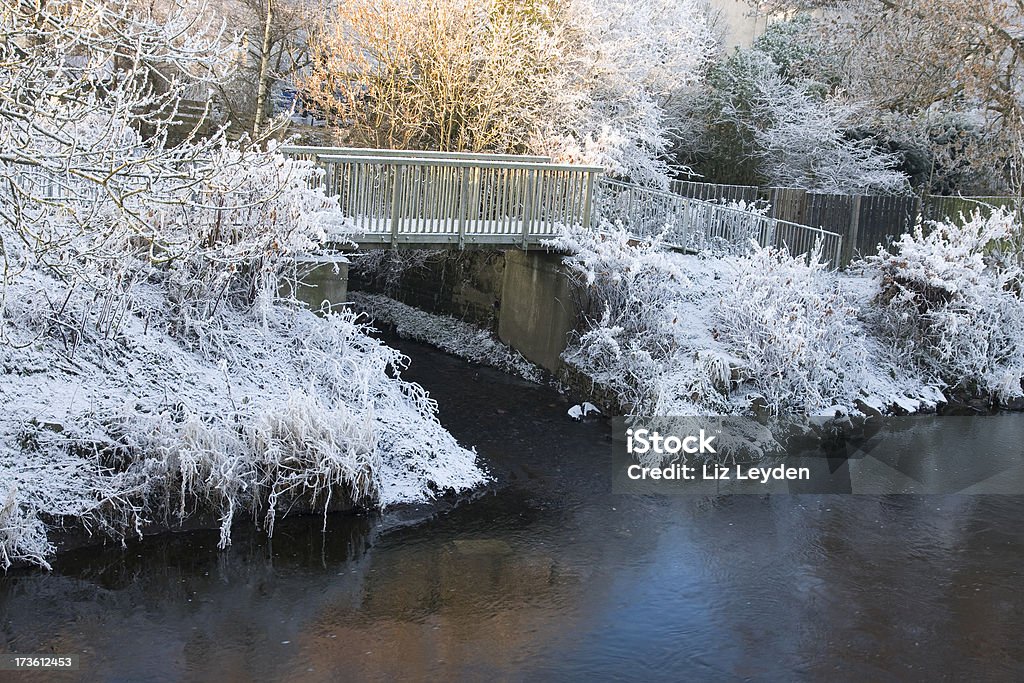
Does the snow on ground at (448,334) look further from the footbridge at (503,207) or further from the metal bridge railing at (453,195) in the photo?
the metal bridge railing at (453,195)

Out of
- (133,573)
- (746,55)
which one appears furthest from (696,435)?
(746,55)

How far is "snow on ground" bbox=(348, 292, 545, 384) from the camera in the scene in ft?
57.3

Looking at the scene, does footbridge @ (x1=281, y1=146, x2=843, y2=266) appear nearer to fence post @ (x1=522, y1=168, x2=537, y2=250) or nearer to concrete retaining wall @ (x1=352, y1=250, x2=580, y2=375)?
fence post @ (x1=522, y1=168, x2=537, y2=250)

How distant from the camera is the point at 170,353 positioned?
12.1 metres

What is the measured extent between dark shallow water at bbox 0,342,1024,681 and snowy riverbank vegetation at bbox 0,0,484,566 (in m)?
0.51

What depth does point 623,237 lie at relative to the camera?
50.8ft

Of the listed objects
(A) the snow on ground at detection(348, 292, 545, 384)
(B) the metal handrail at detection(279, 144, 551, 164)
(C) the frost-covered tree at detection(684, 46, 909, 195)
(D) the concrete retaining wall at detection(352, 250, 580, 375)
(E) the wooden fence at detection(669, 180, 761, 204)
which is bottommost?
(A) the snow on ground at detection(348, 292, 545, 384)

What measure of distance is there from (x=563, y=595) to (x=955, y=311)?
974cm

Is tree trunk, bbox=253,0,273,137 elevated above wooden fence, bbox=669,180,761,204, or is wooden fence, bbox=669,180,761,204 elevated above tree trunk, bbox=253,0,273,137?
tree trunk, bbox=253,0,273,137

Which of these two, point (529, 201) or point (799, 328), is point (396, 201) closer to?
point (529, 201)

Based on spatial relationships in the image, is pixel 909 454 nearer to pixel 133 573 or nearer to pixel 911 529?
pixel 911 529

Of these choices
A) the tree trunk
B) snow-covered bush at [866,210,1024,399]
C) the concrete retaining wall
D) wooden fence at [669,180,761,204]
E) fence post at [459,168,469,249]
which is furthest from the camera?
the tree trunk

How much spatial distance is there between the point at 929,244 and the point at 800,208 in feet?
10.3

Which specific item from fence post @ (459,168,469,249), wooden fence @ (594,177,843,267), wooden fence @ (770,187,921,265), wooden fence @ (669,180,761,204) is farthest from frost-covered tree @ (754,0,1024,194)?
fence post @ (459,168,469,249)
